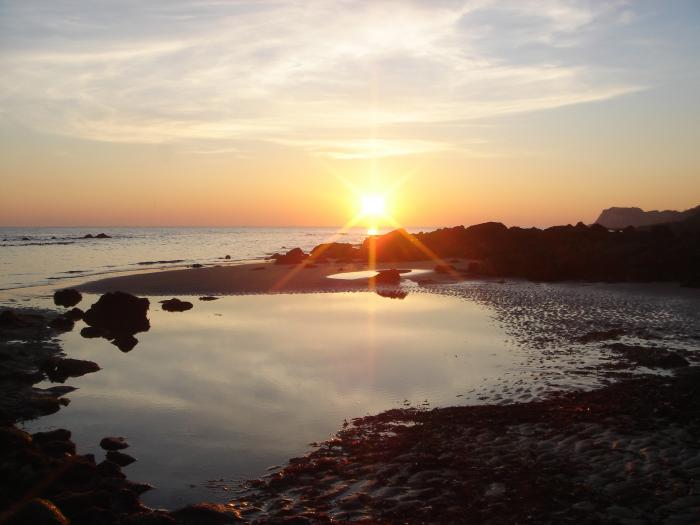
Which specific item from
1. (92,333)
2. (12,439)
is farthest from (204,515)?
(92,333)

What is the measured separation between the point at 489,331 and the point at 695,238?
1074 inches

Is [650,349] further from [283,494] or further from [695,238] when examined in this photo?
[695,238]

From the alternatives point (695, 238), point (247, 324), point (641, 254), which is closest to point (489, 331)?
point (247, 324)

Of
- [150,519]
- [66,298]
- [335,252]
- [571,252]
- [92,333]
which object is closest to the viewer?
[150,519]

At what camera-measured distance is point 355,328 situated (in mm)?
23016

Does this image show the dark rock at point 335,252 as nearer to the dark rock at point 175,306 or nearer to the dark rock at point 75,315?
the dark rock at point 175,306

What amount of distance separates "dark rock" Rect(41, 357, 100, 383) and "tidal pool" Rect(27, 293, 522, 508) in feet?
1.84

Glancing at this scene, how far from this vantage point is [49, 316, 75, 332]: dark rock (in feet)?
77.5

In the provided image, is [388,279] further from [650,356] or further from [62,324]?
[650,356]

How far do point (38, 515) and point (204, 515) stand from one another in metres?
2.22

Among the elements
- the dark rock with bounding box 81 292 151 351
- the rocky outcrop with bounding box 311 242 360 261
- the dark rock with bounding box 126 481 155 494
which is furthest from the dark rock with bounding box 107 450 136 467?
the rocky outcrop with bounding box 311 242 360 261

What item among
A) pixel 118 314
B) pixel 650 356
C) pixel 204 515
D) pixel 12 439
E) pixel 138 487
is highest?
pixel 118 314

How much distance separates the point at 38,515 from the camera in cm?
723

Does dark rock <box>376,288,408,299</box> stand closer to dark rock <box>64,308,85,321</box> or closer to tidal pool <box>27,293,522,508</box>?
tidal pool <box>27,293,522,508</box>
